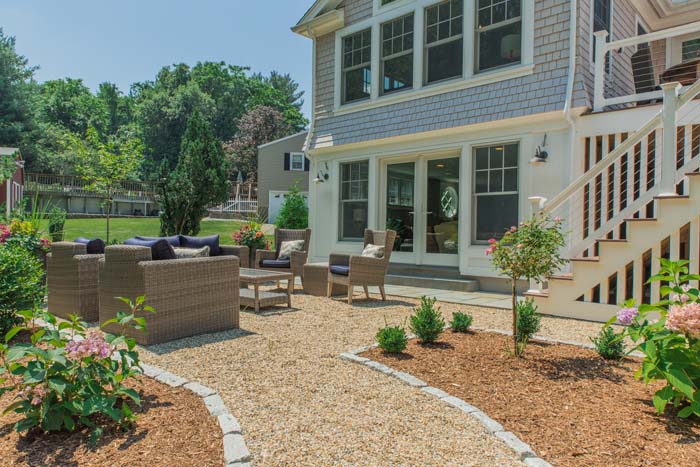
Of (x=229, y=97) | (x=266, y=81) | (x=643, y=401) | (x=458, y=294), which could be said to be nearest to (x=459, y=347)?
(x=643, y=401)

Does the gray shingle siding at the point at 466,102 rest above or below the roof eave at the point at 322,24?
below

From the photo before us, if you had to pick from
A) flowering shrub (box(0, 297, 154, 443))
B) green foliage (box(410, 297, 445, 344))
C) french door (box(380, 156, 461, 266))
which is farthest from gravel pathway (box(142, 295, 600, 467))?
french door (box(380, 156, 461, 266))

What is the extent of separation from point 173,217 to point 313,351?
402 inches

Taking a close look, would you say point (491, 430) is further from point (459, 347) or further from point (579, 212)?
point (579, 212)

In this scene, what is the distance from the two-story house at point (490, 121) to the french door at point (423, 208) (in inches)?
0.9

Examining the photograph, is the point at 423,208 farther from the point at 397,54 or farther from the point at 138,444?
the point at 138,444

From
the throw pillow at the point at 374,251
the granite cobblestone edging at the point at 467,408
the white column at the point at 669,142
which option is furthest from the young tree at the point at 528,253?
the throw pillow at the point at 374,251

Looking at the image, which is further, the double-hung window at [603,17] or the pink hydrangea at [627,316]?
the double-hung window at [603,17]

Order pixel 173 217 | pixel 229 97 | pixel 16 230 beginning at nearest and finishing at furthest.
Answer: pixel 16 230 → pixel 173 217 → pixel 229 97

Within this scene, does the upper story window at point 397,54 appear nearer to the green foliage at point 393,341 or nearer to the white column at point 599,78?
the white column at point 599,78

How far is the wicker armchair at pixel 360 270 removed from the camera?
632cm

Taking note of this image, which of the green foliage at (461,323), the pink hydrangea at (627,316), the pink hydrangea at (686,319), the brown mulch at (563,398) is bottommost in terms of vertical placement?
the brown mulch at (563,398)

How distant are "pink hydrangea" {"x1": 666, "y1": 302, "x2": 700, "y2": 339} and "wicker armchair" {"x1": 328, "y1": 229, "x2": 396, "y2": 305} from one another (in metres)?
4.15

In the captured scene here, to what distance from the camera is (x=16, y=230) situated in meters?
6.09
